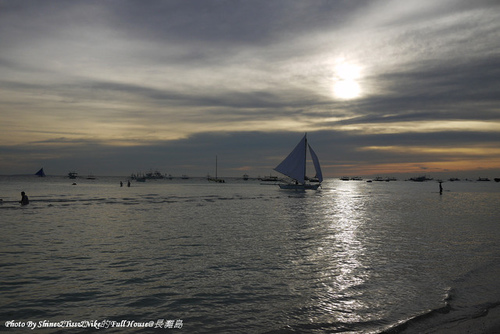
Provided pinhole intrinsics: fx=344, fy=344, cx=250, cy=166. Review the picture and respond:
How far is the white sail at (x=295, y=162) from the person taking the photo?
95.7 m

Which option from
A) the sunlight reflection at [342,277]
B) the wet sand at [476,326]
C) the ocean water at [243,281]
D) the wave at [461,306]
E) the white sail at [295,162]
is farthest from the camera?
the white sail at [295,162]

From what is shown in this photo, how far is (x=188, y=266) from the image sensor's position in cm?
1625

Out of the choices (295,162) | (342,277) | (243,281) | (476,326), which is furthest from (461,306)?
(295,162)

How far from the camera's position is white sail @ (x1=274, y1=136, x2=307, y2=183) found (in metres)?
95.7

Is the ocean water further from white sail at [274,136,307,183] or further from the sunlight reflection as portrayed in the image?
white sail at [274,136,307,183]

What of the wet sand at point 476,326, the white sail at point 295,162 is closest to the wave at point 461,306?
the wet sand at point 476,326

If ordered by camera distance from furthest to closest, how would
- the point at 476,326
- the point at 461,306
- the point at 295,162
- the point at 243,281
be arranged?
the point at 295,162 < the point at 243,281 < the point at 461,306 < the point at 476,326

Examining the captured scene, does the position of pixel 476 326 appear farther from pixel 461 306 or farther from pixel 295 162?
pixel 295 162

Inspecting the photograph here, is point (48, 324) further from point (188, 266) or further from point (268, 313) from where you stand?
point (188, 266)

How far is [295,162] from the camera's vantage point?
96688 millimetres

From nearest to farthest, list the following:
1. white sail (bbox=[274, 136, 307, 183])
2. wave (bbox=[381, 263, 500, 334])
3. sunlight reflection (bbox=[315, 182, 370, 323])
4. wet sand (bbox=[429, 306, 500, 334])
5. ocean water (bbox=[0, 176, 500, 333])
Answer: wet sand (bbox=[429, 306, 500, 334]), wave (bbox=[381, 263, 500, 334]), ocean water (bbox=[0, 176, 500, 333]), sunlight reflection (bbox=[315, 182, 370, 323]), white sail (bbox=[274, 136, 307, 183])

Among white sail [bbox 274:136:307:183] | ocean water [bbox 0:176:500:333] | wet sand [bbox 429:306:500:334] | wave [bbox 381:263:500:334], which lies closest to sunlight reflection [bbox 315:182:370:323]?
ocean water [bbox 0:176:500:333]

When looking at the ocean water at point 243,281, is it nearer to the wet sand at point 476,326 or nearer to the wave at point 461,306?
the wave at point 461,306

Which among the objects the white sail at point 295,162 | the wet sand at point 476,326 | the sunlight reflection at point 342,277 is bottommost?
the sunlight reflection at point 342,277
